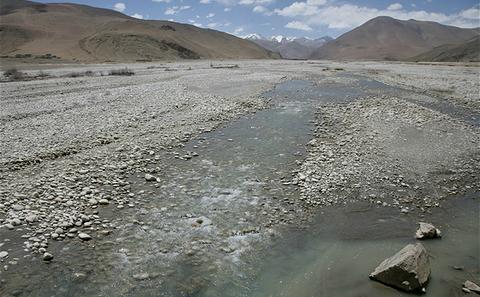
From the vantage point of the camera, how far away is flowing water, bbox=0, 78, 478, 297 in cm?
703

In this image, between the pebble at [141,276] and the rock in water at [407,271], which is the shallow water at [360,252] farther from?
the pebble at [141,276]

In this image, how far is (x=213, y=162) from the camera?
44.4 feet

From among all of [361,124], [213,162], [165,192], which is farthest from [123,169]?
[361,124]

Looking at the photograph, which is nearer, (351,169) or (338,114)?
(351,169)

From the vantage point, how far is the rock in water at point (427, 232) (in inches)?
336

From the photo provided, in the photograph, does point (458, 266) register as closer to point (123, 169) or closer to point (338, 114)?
point (123, 169)

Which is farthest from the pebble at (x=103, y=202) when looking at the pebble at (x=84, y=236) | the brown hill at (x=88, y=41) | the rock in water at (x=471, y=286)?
the brown hill at (x=88, y=41)

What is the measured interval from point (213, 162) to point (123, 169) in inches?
125

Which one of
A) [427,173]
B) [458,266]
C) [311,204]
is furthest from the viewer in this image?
[427,173]

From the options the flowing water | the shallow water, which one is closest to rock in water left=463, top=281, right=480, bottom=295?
the shallow water

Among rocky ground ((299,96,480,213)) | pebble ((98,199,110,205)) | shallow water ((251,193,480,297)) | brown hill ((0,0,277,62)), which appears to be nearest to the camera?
shallow water ((251,193,480,297))

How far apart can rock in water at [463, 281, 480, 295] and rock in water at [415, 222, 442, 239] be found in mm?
1712

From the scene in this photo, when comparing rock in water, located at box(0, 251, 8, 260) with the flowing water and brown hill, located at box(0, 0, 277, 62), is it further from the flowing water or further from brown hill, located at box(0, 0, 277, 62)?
brown hill, located at box(0, 0, 277, 62)

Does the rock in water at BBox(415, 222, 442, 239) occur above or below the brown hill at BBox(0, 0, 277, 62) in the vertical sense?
below
